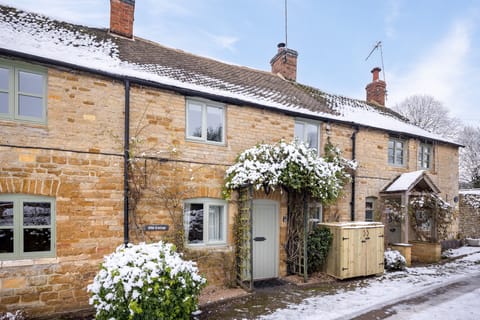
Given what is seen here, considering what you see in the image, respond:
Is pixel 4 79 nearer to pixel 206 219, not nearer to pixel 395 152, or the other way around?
pixel 206 219

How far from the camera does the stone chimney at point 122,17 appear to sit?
9266mm

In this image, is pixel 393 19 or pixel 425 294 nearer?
pixel 425 294

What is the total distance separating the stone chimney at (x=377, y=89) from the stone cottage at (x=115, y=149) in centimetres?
730

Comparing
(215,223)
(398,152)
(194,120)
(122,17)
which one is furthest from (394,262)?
(122,17)

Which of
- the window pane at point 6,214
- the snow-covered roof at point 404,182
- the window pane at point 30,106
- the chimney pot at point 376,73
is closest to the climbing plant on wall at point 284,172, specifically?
the snow-covered roof at point 404,182

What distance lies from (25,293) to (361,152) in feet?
33.7

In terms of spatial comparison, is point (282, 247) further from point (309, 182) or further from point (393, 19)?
point (393, 19)

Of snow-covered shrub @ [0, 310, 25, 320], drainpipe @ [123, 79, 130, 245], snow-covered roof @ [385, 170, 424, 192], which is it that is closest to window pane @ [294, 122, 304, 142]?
snow-covered roof @ [385, 170, 424, 192]

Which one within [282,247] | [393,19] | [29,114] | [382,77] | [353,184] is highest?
[393,19]

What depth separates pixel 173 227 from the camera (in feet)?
22.8

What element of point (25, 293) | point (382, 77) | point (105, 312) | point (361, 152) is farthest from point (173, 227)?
point (382, 77)

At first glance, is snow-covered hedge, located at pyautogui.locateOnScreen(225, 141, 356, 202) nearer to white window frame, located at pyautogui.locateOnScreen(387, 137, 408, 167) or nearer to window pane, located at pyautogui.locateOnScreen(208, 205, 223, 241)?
window pane, located at pyautogui.locateOnScreen(208, 205, 223, 241)

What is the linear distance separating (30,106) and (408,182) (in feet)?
37.4

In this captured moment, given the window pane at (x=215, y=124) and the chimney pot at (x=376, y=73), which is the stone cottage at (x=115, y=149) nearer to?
the window pane at (x=215, y=124)
